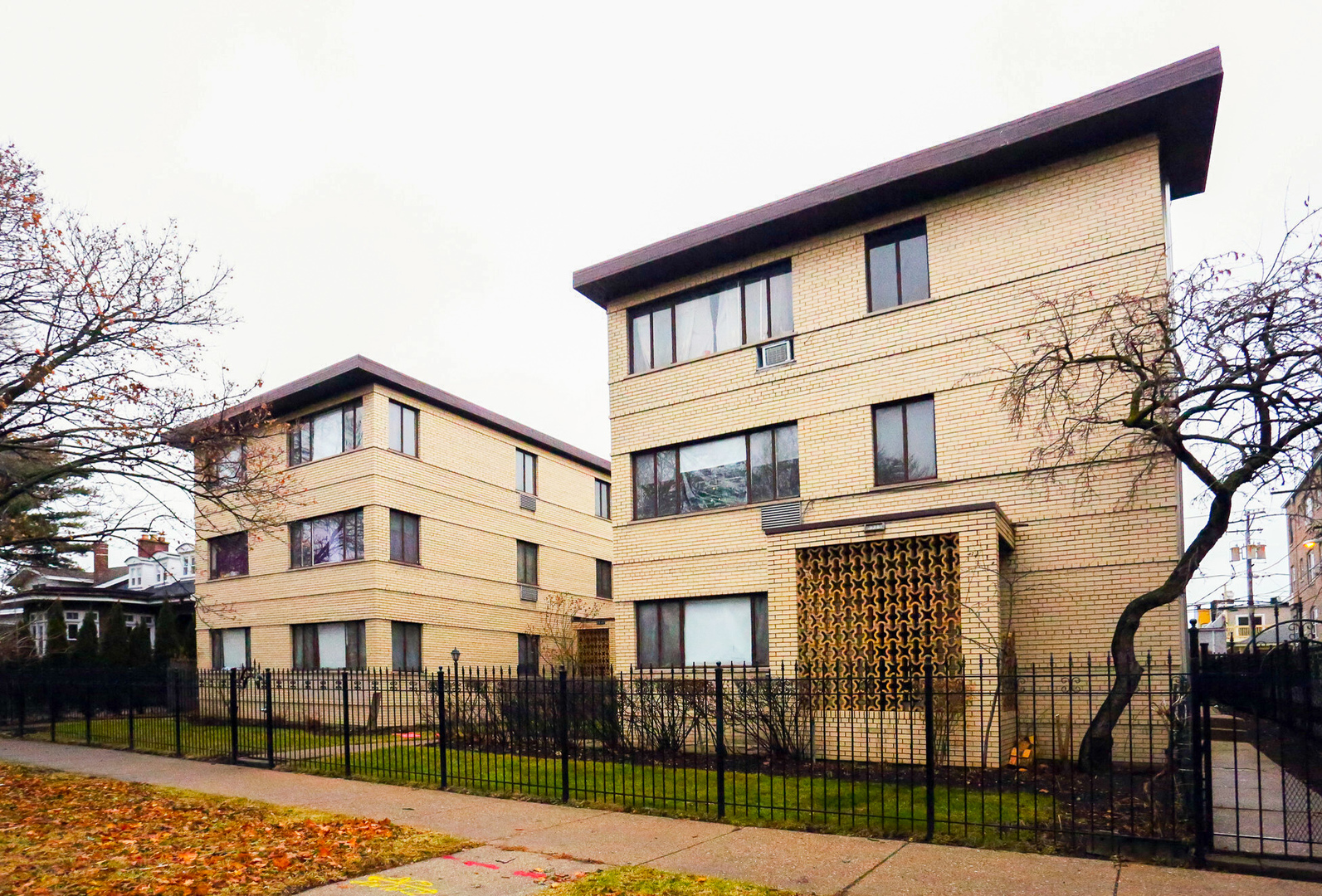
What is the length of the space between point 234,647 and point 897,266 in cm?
2252

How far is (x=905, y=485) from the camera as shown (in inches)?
657

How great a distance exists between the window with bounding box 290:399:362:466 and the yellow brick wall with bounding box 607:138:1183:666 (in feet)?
34.9

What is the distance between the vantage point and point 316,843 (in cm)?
983

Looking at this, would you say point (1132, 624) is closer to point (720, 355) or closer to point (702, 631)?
point (702, 631)

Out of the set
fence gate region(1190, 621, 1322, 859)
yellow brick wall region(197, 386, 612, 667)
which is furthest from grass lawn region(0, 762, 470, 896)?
yellow brick wall region(197, 386, 612, 667)

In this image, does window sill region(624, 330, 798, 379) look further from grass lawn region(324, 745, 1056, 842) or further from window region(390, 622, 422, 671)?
window region(390, 622, 422, 671)

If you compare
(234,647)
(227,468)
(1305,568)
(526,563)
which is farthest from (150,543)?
(1305,568)

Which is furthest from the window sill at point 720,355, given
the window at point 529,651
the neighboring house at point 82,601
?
the neighboring house at point 82,601

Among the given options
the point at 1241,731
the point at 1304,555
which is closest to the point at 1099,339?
the point at 1241,731

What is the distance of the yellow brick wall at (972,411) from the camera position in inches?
581

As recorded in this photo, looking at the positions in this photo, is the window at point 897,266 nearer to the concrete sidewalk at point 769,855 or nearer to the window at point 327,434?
the concrete sidewalk at point 769,855

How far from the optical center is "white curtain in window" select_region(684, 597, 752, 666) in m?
18.5

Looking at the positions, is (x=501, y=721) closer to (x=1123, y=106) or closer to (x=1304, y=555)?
(x=1123, y=106)

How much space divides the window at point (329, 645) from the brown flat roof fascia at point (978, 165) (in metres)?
11.7
